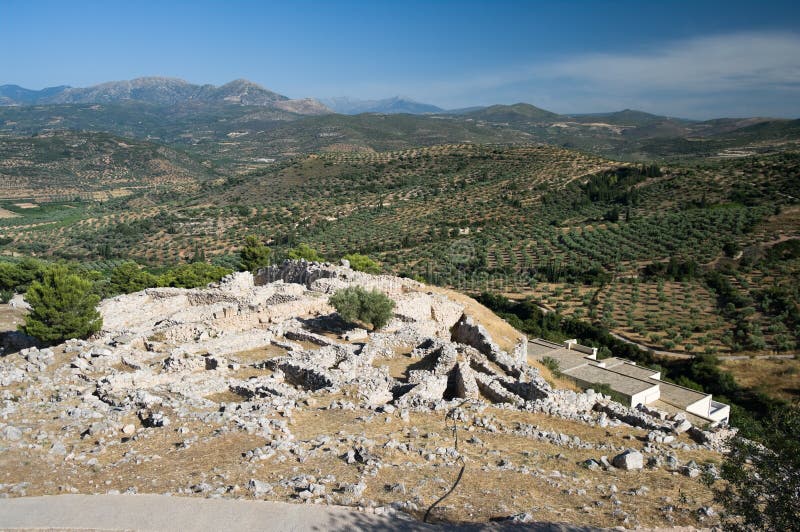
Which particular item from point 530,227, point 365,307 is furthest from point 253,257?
point 530,227

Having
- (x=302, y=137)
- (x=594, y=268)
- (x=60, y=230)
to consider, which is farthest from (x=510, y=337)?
(x=302, y=137)

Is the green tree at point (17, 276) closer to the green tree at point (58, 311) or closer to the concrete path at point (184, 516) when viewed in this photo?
the green tree at point (58, 311)

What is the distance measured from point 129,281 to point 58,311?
656 inches

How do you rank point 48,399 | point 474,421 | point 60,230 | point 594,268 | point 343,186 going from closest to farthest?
point 474,421, point 48,399, point 594,268, point 60,230, point 343,186

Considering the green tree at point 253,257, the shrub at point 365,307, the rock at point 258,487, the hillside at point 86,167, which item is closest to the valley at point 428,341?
the rock at point 258,487

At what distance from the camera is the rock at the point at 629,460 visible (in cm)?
902

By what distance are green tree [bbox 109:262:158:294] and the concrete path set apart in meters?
28.8

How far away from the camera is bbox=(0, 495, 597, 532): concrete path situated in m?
6.45

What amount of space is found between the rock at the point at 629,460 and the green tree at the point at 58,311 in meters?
17.8

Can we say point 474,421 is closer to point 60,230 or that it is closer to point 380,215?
point 380,215

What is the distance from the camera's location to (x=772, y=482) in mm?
5965

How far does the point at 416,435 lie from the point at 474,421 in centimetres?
158

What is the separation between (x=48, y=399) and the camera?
476 inches

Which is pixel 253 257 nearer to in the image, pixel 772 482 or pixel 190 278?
pixel 190 278
